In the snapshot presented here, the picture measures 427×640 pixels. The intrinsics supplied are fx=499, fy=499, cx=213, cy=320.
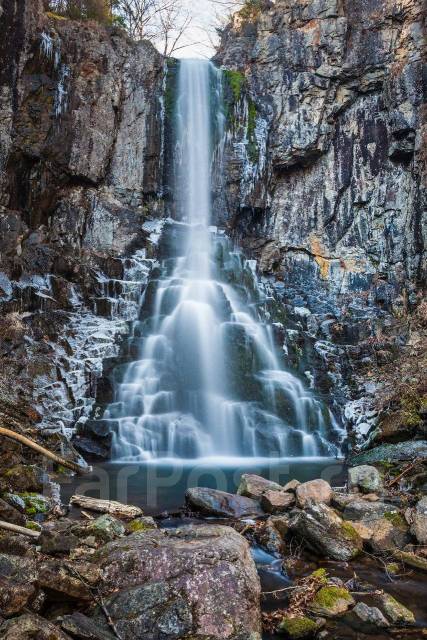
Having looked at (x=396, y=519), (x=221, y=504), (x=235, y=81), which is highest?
(x=235, y=81)

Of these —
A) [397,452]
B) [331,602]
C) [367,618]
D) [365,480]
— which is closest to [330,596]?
[331,602]

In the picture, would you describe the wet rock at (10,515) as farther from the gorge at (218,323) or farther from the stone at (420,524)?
the stone at (420,524)

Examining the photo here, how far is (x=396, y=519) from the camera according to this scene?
228 inches

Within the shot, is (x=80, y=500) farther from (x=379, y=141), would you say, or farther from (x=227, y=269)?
(x=379, y=141)

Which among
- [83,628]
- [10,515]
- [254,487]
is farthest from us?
[254,487]

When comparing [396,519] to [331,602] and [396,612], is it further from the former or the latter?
[331,602]

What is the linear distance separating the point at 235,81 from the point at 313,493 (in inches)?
775

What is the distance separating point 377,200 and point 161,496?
15515 mm

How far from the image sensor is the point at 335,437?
12.4 meters

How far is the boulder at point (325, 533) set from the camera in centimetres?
520

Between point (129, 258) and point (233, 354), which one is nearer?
point (233, 354)

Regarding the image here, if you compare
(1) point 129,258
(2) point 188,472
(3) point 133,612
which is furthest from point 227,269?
(3) point 133,612

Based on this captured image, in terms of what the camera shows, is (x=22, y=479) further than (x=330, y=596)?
Yes

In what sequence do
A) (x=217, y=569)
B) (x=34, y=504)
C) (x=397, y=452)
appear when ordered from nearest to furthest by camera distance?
(x=217, y=569) < (x=34, y=504) < (x=397, y=452)
